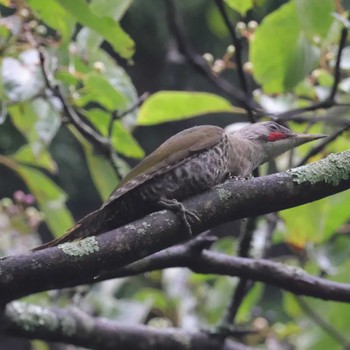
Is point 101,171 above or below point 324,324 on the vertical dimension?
above

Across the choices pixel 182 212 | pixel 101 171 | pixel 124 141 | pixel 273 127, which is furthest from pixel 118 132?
pixel 182 212

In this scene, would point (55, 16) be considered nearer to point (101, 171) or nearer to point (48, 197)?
point (101, 171)

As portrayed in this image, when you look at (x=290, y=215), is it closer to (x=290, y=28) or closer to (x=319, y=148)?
(x=319, y=148)

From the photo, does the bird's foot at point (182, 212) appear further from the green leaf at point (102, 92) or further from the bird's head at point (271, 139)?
the green leaf at point (102, 92)

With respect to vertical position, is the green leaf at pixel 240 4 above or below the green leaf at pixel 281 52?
above

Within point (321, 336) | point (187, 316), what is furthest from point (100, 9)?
point (187, 316)

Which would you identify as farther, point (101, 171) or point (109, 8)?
point (101, 171)

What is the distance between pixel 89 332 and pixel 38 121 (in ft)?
2.10

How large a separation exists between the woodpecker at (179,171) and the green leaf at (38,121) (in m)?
0.41

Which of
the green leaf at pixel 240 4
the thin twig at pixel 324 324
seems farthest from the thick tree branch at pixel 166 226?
the thin twig at pixel 324 324

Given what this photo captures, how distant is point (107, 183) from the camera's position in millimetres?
2652

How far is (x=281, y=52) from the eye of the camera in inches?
94.3

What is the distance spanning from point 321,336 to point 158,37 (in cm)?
452

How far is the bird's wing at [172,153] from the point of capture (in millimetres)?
1978
